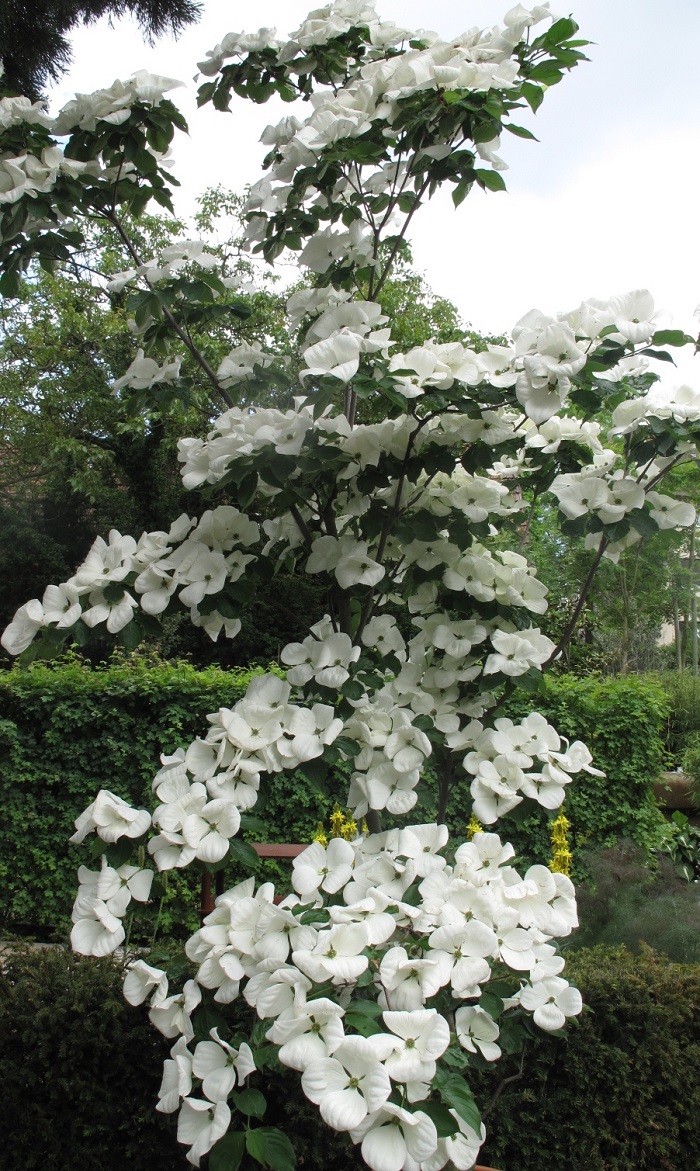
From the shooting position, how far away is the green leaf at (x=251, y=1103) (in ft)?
3.78

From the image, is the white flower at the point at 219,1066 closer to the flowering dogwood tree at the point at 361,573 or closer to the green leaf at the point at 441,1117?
the flowering dogwood tree at the point at 361,573

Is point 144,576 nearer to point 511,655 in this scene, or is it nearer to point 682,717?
point 511,655

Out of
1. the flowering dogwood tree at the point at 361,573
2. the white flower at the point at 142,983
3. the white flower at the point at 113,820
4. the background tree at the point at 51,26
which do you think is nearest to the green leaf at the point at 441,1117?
the flowering dogwood tree at the point at 361,573

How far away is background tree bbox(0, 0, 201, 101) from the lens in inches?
106

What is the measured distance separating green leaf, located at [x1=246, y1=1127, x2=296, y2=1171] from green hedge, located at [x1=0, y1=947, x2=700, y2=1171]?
2.15 feet

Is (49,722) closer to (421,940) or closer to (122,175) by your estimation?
(122,175)

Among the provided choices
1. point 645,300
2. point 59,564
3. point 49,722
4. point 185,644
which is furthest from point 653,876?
point 59,564

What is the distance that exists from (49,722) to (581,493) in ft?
12.3

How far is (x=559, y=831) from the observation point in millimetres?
3381

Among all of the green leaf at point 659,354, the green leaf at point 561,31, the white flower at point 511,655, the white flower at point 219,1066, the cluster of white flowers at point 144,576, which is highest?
the green leaf at point 561,31

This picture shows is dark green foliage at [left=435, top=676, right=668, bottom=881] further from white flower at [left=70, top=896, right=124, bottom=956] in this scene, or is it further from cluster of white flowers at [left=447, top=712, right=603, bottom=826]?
white flower at [left=70, top=896, right=124, bottom=956]

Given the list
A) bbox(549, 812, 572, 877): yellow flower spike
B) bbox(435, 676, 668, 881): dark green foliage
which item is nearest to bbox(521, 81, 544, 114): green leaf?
bbox(549, 812, 572, 877): yellow flower spike

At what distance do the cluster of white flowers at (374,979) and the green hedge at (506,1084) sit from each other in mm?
405

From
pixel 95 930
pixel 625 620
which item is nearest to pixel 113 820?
pixel 95 930
